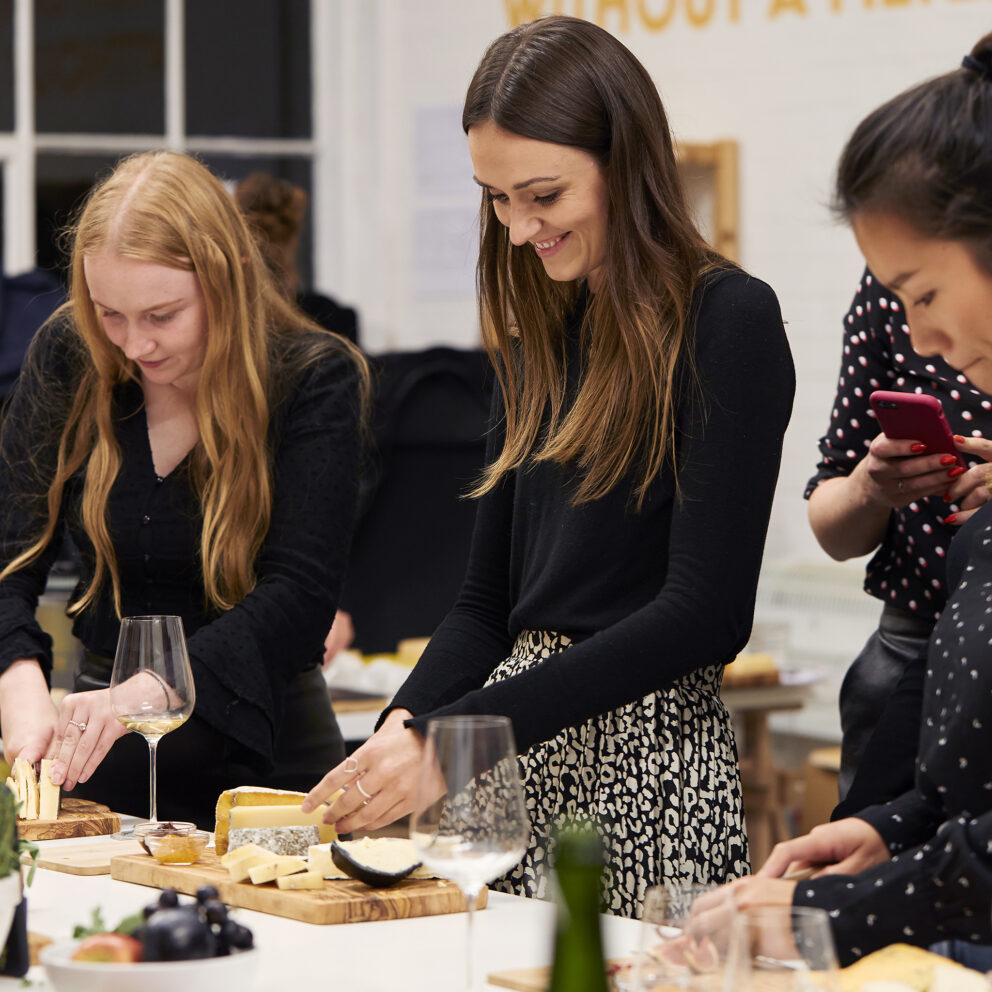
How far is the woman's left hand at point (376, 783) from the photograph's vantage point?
5.13 feet

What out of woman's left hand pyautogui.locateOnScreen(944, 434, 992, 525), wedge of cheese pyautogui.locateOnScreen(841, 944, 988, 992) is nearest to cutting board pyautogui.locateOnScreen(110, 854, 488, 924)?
wedge of cheese pyautogui.locateOnScreen(841, 944, 988, 992)

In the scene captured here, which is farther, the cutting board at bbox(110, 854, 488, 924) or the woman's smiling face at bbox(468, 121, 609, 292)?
the woman's smiling face at bbox(468, 121, 609, 292)

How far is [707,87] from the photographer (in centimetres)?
520

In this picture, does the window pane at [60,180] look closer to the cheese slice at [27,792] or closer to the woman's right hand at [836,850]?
the cheese slice at [27,792]

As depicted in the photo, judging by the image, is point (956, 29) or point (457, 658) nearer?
point (457, 658)

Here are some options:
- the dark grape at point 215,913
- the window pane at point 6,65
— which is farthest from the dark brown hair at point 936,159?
the window pane at point 6,65

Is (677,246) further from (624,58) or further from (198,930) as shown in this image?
(198,930)

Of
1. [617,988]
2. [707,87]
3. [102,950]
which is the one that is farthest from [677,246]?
[707,87]

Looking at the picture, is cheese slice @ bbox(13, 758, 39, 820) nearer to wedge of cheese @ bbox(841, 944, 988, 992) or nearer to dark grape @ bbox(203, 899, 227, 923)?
dark grape @ bbox(203, 899, 227, 923)

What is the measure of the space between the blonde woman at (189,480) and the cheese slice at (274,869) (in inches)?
22.2

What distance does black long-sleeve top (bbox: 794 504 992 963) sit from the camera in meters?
1.25

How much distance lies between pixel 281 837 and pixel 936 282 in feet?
2.72

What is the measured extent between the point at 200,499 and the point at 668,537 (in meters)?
0.74

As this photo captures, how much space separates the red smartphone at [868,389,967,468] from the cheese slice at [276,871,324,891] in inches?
31.8
